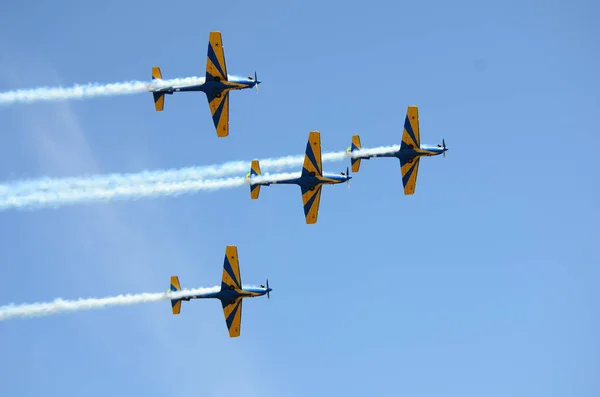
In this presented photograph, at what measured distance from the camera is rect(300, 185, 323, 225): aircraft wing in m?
90.3

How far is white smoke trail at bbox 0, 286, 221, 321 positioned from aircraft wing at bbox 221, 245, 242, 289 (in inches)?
40.1

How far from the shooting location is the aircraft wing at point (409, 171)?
93.4 meters

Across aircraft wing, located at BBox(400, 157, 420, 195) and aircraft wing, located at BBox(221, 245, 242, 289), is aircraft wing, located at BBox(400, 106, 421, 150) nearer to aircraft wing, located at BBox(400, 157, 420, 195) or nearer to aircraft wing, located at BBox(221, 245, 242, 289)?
aircraft wing, located at BBox(400, 157, 420, 195)

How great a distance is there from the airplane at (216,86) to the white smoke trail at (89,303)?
13.5m

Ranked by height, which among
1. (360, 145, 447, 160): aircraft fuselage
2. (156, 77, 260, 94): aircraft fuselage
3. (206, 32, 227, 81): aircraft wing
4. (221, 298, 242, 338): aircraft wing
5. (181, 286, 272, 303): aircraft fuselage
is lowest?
(221, 298, 242, 338): aircraft wing

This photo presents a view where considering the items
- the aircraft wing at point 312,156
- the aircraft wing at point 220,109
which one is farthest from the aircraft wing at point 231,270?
the aircraft wing at point 220,109

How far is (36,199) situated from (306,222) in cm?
2420

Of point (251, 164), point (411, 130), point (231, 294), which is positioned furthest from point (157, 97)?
point (411, 130)

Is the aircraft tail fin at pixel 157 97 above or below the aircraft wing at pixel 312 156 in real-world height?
above

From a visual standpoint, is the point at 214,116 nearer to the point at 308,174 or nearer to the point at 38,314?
the point at 308,174

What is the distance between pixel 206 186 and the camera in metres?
87.0

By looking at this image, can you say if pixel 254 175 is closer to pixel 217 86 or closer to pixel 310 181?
pixel 310 181

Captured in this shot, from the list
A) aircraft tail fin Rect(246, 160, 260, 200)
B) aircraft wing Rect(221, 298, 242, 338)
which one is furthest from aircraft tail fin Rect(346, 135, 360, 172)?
aircraft wing Rect(221, 298, 242, 338)

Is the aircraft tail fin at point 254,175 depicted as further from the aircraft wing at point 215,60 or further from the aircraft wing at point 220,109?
the aircraft wing at point 215,60
